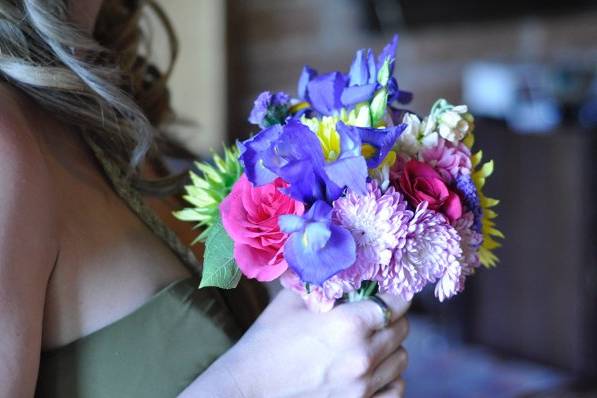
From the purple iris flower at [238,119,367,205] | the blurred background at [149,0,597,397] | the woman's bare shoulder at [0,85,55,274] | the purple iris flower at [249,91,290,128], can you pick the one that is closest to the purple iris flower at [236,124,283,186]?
the purple iris flower at [238,119,367,205]

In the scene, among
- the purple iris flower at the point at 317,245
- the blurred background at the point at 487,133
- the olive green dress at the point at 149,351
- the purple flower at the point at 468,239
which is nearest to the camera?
the purple iris flower at the point at 317,245

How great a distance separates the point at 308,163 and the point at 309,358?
250 millimetres

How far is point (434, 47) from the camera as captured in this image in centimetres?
353

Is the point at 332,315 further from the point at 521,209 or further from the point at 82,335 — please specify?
the point at 521,209

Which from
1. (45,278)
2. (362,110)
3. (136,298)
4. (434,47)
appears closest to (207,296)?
(136,298)

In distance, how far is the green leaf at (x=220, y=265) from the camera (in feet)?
2.65

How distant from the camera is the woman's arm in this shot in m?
0.79

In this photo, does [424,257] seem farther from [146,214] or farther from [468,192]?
[146,214]

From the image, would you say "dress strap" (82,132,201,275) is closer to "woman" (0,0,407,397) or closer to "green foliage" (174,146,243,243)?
"woman" (0,0,407,397)

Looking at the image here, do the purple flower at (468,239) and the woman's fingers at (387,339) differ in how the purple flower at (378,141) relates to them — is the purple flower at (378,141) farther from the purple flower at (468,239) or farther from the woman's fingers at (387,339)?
the woman's fingers at (387,339)

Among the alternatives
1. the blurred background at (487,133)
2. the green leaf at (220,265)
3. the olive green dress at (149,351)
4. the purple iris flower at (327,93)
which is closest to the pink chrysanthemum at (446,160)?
the purple iris flower at (327,93)

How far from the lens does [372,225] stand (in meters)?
0.76

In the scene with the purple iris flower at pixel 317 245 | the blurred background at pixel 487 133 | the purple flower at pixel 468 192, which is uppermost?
the purple flower at pixel 468 192

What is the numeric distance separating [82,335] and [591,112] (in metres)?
2.42
